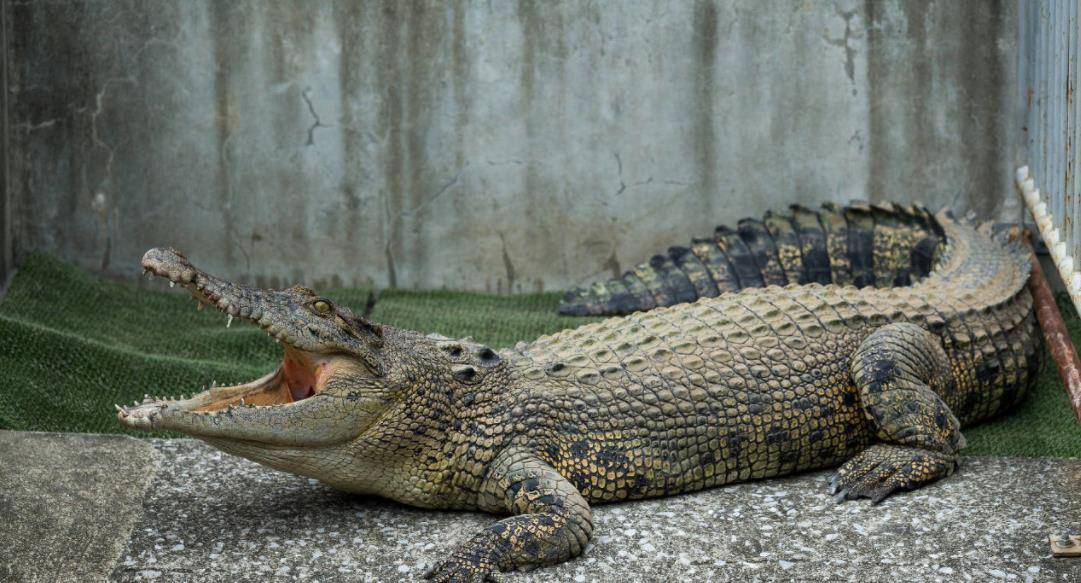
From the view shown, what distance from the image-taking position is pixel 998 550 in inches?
145

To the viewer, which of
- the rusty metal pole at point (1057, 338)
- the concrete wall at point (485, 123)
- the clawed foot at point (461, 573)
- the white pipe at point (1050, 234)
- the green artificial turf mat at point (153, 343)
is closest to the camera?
the clawed foot at point (461, 573)

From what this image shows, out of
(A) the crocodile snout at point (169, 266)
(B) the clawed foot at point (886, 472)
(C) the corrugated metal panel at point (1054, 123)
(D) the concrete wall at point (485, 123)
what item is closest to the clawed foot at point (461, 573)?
(A) the crocodile snout at point (169, 266)

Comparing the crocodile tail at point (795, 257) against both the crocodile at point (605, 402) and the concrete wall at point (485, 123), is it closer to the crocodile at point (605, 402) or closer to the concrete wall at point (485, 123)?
the concrete wall at point (485, 123)

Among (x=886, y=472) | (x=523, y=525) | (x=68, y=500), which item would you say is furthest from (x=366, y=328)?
(x=886, y=472)

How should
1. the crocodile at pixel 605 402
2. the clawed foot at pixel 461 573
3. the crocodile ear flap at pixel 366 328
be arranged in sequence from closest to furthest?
the clawed foot at pixel 461 573 < the crocodile at pixel 605 402 < the crocodile ear flap at pixel 366 328

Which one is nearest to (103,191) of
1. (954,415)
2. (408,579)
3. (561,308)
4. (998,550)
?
(561,308)

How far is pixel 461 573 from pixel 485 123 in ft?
10.3

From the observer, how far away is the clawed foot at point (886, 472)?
13.5 feet

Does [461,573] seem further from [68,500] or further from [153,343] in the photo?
[153,343]

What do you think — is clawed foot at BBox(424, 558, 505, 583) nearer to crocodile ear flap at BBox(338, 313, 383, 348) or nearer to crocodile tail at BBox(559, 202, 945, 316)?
crocodile ear flap at BBox(338, 313, 383, 348)

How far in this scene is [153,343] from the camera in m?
5.76

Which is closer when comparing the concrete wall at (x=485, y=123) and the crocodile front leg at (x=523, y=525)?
the crocodile front leg at (x=523, y=525)

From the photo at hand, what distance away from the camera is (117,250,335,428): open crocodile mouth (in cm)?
347

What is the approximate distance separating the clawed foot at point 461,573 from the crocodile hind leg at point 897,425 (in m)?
1.20
